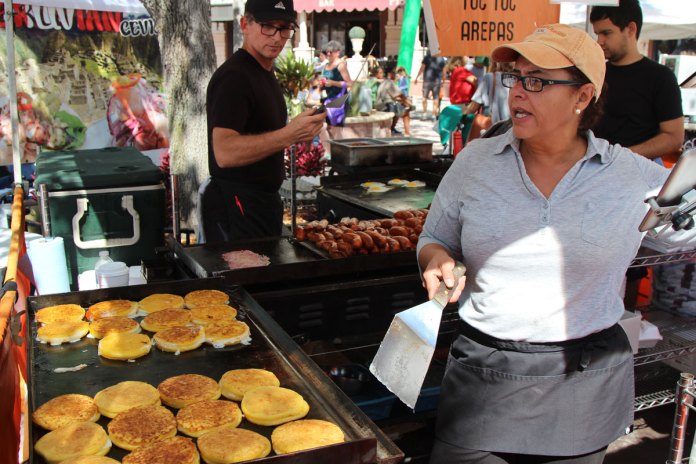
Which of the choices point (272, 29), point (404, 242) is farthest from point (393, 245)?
point (272, 29)

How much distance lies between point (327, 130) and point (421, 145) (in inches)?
274

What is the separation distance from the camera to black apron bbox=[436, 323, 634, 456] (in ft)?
7.14

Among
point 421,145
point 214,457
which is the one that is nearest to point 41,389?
point 214,457

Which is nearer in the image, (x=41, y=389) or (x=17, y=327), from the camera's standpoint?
(x=41, y=389)

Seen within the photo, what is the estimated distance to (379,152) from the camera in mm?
6555

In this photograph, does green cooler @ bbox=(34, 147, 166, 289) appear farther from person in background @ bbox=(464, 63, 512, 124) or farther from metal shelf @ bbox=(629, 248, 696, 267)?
person in background @ bbox=(464, 63, 512, 124)

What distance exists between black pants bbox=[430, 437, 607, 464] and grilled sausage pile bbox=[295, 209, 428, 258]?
158 cm

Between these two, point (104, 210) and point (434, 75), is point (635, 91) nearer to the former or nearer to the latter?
point (104, 210)

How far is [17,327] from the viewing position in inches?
108

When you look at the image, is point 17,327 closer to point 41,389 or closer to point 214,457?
point 41,389

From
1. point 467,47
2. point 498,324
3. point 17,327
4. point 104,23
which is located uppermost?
point 104,23

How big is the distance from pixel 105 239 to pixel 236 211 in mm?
1018

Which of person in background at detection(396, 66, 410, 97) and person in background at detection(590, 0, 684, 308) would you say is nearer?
person in background at detection(590, 0, 684, 308)

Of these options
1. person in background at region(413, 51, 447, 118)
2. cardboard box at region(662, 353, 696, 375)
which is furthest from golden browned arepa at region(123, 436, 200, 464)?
person in background at region(413, 51, 447, 118)
